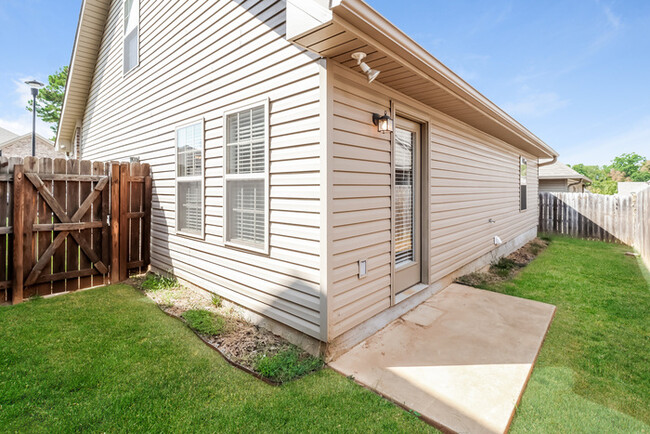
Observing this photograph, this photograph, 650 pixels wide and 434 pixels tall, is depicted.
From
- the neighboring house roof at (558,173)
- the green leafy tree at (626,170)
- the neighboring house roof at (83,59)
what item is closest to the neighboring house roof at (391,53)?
the neighboring house roof at (83,59)

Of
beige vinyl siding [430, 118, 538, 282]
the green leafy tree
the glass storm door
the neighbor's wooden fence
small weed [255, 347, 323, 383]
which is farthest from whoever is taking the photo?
the green leafy tree

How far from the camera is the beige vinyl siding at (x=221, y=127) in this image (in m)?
2.78

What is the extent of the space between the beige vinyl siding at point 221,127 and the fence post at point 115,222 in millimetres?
522

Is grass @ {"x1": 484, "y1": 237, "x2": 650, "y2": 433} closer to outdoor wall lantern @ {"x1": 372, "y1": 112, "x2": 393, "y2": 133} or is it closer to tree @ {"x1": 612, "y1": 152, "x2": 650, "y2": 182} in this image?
outdoor wall lantern @ {"x1": 372, "y1": 112, "x2": 393, "y2": 133}

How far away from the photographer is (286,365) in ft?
8.41

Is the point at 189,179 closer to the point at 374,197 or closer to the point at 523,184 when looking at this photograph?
the point at 374,197

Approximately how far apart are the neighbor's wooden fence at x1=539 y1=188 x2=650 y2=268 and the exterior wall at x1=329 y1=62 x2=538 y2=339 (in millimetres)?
6783

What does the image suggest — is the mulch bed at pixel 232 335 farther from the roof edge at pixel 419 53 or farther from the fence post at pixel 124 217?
the roof edge at pixel 419 53

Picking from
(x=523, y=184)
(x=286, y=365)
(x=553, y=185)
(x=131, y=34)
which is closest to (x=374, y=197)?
(x=286, y=365)

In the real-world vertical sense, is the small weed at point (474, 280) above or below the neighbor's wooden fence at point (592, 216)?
below

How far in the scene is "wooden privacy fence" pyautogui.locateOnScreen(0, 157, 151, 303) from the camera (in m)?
3.90

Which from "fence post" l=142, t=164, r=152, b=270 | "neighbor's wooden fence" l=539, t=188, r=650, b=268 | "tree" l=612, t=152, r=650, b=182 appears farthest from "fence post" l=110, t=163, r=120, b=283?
"tree" l=612, t=152, r=650, b=182

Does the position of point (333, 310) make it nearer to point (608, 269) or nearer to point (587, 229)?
point (608, 269)

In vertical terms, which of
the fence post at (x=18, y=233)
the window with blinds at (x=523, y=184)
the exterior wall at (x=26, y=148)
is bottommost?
the fence post at (x=18, y=233)
